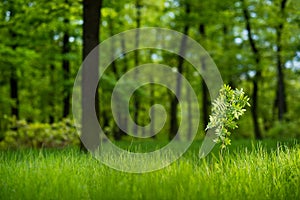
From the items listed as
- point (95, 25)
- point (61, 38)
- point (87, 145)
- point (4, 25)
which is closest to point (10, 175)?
point (87, 145)

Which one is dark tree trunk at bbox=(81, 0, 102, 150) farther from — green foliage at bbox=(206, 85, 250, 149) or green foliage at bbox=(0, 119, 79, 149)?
green foliage at bbox=(0, 119, 79, 149)

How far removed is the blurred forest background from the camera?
13.8 metres

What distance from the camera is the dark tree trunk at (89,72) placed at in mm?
9047

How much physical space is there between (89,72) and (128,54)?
18245 mm

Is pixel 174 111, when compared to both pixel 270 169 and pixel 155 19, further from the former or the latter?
pixel 270 169

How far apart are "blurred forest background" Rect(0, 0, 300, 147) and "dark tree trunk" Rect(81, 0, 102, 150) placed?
92.1 inches

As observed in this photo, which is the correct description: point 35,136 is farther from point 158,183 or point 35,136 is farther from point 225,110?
point 158,183

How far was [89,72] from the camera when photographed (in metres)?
9.15

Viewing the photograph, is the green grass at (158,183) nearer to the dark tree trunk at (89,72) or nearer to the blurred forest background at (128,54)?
the dark tree trunk at (89,72)

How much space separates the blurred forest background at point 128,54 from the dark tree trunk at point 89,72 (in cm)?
234

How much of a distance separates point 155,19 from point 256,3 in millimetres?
7390

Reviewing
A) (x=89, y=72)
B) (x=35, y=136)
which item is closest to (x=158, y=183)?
(x=89, y=72)

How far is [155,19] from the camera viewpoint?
25906mm

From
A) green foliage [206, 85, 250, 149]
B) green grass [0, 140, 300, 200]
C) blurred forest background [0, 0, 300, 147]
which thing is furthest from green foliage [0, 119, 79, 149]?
green foliage [206, 85, 250, 149]
